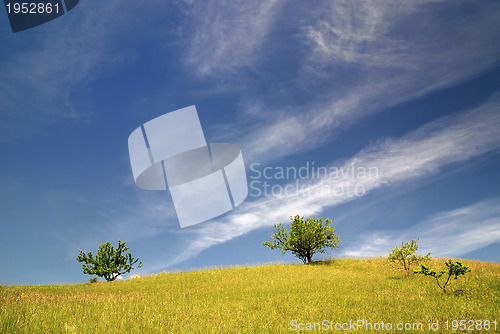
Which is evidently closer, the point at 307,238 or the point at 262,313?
the point at 262,313

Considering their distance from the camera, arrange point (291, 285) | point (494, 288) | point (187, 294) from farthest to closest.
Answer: point (291, 285)
point (187, 294)
point (494, 288)

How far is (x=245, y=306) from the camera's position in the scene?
38.8 feet

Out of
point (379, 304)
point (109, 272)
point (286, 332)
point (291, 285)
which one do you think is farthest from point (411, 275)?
point (109, 272)

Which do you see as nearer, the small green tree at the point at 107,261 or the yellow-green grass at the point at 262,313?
the yellow-green grass at the point at 262,313

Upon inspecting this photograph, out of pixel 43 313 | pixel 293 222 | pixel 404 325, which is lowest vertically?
pixel 404 325

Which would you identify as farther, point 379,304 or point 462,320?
point 379,304

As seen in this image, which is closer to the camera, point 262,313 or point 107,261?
point 262,313

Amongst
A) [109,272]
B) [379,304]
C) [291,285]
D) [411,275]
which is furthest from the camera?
[109,272]

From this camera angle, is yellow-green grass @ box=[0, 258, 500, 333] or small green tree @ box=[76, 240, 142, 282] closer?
yellow-green grass @ box=[0, 258, 500, 333]

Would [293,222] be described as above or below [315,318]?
above

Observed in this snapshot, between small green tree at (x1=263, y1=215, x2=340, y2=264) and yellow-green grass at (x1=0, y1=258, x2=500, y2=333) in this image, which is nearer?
yellow-green grass at (x1=0, y1=258, x2=500, y2=333)

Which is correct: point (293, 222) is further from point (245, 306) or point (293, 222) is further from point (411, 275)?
point (245, 306)

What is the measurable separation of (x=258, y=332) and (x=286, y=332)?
703 millimetres

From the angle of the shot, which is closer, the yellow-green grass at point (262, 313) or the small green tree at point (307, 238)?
the yellow-green grass at point (262, 313)
